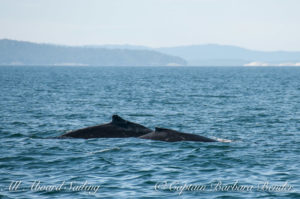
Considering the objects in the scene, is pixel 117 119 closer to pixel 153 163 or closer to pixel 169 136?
pixel 169 136

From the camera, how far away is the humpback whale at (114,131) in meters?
23.4

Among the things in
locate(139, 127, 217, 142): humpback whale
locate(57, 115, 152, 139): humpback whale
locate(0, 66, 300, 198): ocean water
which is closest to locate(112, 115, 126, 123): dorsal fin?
locate(57, 115, 152, 139): humpback whale

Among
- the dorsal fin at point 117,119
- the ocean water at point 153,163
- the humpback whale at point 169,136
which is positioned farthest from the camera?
the dorsal fin at point 117,119

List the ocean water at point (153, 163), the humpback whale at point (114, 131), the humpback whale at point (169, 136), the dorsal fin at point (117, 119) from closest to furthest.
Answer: the ocean water at point (153, 163) < the humpback whale at point (169, 136) < the dorsal fin at point (117, 119) < the humpback whale at point (114, 131)

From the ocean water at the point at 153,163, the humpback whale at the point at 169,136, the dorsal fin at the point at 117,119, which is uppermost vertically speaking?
the dorsal fin at the point at 117,119

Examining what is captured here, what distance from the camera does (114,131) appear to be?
931 inches

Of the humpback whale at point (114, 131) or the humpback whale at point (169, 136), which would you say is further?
the humpback whale at point (114, 131)

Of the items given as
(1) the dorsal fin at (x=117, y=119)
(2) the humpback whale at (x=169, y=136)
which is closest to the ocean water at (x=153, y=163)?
(2) the humpback whale at (x=169, y=136)

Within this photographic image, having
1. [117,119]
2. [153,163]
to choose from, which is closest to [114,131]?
[117,119]

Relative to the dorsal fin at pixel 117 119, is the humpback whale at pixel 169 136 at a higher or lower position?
lower

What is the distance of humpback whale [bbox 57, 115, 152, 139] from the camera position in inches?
920

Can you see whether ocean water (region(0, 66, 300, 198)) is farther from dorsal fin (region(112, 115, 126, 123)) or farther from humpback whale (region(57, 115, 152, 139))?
dorsal fin (region(112, 115, 126, 123))

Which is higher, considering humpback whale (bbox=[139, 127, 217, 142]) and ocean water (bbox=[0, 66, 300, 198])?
humpback whale (bbox=[139, 127, 217, 142])

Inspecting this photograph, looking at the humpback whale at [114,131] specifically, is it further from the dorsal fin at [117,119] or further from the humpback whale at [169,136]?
the humpback whale at [169,136]
